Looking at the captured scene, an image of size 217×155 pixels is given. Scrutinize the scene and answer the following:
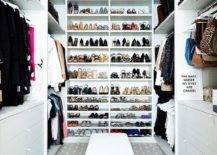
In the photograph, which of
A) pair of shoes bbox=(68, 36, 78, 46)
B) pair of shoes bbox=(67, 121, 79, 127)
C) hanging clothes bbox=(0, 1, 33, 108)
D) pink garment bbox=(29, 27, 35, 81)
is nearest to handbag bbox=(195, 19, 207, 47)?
hanging clothes bbox=(0, 1, 33, 108)

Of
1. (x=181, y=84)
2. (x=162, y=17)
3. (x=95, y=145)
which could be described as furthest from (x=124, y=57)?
(x=95, y=145)

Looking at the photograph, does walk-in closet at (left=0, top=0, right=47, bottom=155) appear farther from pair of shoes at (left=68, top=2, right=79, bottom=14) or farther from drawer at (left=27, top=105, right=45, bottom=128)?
pair of shoes at (left=68, top=2, right=79, bottom=14)

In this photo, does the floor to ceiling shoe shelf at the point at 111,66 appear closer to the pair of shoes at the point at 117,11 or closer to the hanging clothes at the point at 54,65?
the pair of shoes at the point at 117,11

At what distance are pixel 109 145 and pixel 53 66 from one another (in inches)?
58.3

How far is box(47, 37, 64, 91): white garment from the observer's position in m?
3.83

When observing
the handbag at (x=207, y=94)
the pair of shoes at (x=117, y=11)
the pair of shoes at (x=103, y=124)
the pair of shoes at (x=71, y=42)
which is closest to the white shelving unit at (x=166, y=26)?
the pair of shoes at (x=117, y=11)

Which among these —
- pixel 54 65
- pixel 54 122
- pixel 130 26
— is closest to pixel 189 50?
pixel 54 65

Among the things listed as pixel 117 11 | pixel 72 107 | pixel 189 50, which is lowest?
pixel 72 107

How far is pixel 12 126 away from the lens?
2145 millimetres

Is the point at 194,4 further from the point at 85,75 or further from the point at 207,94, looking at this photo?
the point at 85,75

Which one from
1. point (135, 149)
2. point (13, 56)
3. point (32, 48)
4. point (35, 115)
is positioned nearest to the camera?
point (13, 56)

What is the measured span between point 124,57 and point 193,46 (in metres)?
1.95

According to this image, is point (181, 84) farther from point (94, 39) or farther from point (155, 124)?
point (94, 39)

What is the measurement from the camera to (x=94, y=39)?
16.4ft
